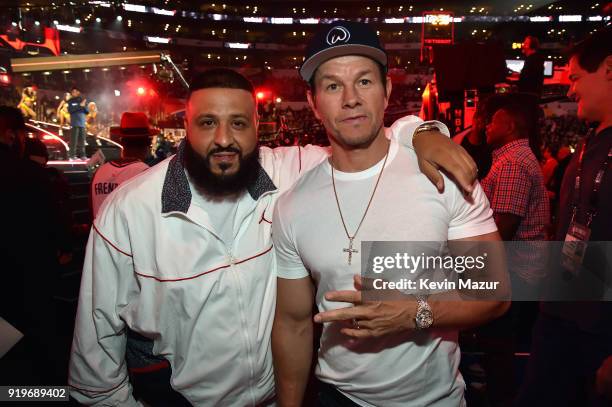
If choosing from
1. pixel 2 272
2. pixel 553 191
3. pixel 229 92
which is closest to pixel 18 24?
pixel 2 272

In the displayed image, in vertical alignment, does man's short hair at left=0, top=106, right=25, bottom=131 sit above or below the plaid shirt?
above

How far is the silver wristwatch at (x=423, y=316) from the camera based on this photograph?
1549mm

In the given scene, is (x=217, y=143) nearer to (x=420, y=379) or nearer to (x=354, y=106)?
(x=354, y=106)

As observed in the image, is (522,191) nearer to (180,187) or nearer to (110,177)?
(180,187)

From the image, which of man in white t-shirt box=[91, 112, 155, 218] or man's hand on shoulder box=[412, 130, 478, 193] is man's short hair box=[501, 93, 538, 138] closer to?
man's hand on shoulder box=[412, 130, 478, 193]

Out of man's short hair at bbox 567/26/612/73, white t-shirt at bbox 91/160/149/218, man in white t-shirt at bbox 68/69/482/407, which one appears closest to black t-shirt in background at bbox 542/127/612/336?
man's short hair at bbox 567/26/612/73

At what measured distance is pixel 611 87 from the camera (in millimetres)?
2191

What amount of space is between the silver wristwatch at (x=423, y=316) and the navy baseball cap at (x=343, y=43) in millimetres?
1144

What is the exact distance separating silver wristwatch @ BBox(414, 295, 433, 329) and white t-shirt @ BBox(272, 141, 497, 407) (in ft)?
0.56

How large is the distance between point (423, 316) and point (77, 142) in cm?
1277

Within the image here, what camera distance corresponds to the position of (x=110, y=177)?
14.0ft

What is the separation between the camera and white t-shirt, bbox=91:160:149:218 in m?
4.24

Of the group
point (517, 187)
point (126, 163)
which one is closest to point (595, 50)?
point (517, 187)

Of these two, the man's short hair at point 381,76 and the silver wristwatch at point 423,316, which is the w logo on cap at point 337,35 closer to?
the man's short hair at point 381,76
